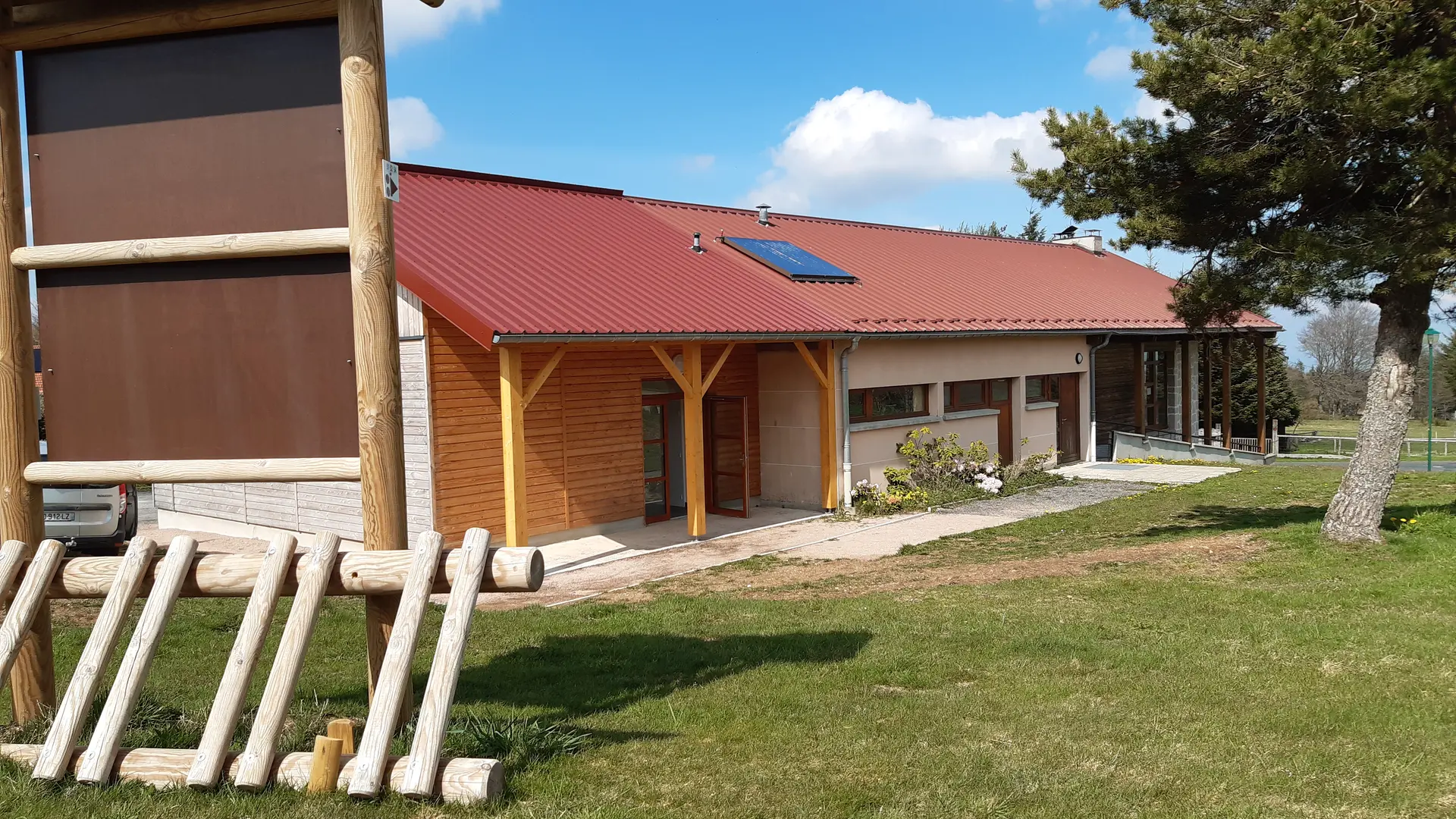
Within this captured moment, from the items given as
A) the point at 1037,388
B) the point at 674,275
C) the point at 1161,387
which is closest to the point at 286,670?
the point at 674,275

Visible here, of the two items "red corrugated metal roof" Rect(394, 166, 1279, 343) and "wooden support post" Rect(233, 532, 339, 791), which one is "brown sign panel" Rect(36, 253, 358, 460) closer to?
"wooden support post" Rect(233, 532, 339, 791)

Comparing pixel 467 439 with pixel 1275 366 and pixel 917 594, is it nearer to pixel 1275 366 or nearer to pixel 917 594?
pixel 917 594

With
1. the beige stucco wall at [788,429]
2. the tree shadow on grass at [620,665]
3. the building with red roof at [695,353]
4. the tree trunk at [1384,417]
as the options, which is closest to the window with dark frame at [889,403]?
the building with red roof at [695,353]

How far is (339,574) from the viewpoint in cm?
448

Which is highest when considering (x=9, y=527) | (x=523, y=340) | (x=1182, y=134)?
(x=1182, y=134)

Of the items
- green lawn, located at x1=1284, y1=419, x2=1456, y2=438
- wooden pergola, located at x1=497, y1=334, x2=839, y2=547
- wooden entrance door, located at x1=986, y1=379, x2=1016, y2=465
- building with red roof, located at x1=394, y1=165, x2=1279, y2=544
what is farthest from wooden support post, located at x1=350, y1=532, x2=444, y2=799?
green lawn, located at x1=1284, y1=419, x2=1456, y2=438

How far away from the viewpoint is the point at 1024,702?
5586 mm

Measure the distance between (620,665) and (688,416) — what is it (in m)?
6.85

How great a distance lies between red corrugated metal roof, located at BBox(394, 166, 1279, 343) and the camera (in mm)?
12641

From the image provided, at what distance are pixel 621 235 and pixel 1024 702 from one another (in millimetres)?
12454

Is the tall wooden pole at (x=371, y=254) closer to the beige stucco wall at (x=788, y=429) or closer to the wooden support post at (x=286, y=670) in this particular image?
the wooden support post at (x=286, y=670)

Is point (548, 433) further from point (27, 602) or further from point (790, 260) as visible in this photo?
point (27, 602)

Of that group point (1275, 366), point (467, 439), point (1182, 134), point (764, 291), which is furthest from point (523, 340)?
point (1275, 366)

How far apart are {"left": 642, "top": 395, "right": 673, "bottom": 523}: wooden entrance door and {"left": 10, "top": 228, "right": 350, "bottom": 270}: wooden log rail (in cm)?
1033
